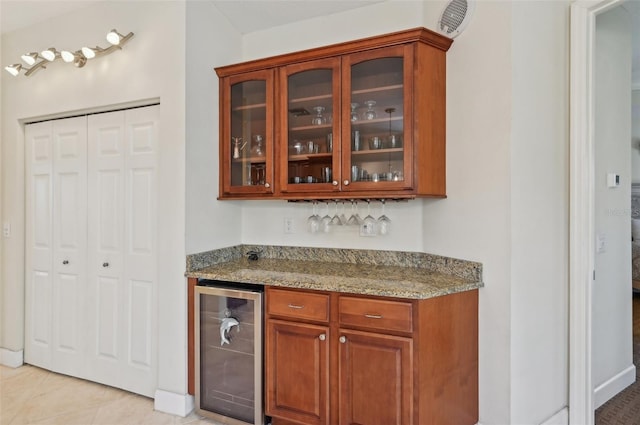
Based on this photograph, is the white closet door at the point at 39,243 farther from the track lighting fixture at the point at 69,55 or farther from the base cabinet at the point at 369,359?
the base cabinet at the point at 369,359

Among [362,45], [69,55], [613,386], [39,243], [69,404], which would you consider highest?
[69,55]

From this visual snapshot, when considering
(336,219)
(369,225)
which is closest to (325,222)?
(336,219)

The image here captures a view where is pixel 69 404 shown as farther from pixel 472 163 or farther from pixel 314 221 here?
pixel 472 163

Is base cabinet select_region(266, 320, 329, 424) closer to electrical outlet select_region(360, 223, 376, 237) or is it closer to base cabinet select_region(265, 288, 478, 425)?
base cabinet select_region(265, 288, 478, 425)

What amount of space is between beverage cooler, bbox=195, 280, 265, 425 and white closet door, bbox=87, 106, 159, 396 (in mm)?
434

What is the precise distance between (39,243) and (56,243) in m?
0.21


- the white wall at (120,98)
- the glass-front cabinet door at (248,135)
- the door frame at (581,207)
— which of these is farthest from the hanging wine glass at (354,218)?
the door frame at (581,207)

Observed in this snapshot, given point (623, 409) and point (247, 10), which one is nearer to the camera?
point (623, 409)

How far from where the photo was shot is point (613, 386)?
257 centimetres

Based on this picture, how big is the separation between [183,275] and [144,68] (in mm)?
1355

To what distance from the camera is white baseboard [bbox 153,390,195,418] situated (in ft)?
7.94

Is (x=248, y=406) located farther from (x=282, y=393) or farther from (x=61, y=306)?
(x=61, y=306)

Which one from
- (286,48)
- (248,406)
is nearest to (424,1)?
(286,48)

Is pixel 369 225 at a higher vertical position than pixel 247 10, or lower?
lower
